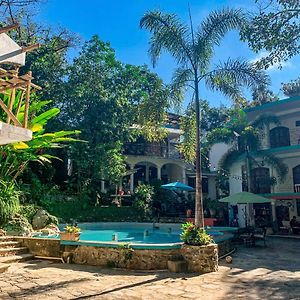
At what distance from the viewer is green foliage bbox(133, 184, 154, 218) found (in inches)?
974

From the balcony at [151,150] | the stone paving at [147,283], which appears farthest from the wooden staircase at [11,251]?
the balcony at [151,150]

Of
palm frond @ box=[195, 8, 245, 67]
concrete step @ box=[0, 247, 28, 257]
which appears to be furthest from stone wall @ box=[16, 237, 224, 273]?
palm frond @ box=[195, 8, 245, 67]

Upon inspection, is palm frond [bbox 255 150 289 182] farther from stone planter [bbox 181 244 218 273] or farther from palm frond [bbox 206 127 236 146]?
stone planter [bbox 181 244 218 273]

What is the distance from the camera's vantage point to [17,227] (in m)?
12.9

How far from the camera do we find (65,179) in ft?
82.4

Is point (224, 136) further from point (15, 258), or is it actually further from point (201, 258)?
point (15, 258)

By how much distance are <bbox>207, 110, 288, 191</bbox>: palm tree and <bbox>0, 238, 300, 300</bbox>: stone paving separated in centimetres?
1215

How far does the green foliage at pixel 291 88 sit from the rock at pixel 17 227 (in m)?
26.8

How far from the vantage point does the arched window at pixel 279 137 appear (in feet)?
78.3

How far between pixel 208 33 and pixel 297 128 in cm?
1494

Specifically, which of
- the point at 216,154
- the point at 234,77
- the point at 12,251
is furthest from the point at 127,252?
the point at 216,154

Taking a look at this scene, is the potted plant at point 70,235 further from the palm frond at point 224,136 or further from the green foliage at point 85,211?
the palm frond at point 224,136

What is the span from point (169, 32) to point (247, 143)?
41.0 ft

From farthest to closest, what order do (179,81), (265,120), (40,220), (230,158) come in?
(230,158) < (265,120) < (40,220) < (179,81)
